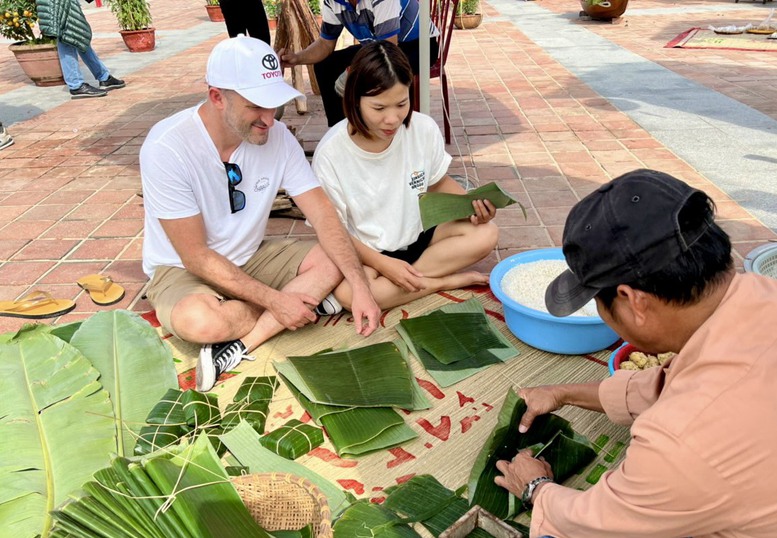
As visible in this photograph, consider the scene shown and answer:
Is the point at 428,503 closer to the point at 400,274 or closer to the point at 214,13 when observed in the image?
the point at 400,274

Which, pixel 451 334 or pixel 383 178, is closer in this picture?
pixel 451 334

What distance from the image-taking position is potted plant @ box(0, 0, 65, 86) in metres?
7.00

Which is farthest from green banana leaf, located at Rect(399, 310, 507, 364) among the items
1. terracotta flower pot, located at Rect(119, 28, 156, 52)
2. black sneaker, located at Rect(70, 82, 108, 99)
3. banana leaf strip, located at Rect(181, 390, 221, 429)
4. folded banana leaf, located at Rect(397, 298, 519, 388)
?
terracotta flower pot, located at Rect(119, 28, 156, 52)

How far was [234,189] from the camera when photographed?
2434mm

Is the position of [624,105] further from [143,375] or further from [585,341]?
[143,375]

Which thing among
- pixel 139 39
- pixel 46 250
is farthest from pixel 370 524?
pixel 139 39

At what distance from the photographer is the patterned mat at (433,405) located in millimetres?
1902

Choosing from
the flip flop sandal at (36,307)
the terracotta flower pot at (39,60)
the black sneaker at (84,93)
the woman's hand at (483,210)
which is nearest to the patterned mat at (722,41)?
the woman's hand at (483,210)

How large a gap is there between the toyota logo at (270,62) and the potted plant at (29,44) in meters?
6.34

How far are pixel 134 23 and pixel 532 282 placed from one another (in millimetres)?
9190

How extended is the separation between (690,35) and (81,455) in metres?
9.19

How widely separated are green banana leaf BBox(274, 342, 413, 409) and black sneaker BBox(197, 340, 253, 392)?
0.22m

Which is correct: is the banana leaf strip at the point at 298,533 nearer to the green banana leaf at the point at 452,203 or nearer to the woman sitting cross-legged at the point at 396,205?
the woman sitting cross-legged at the point at 396,205

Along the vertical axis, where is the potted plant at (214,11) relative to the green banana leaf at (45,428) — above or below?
above
